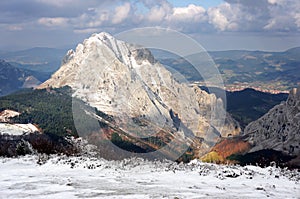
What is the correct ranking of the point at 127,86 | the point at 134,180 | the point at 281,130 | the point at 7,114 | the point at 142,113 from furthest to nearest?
the point at 127,86, the point at 142,113, the point at 7,114, the point at 281,130, the point at 134,180

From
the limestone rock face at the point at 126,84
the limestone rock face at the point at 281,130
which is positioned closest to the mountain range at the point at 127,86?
the limestone rock face at the point at 126,84

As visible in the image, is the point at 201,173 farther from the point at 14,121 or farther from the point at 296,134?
the point at 14,121

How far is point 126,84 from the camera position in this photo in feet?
539

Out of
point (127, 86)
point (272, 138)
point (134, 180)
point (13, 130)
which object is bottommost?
point (272, 138)

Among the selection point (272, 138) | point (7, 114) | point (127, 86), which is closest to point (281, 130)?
point (272, 138)

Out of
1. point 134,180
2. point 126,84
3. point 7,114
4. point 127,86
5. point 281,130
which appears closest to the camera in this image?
point 134,180

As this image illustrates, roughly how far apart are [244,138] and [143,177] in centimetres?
9283

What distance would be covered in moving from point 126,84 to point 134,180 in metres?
148

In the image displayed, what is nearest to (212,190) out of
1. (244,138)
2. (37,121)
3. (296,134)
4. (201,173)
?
(201,173)

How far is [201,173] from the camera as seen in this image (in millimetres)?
19141

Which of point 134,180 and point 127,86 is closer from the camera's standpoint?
point 134,180

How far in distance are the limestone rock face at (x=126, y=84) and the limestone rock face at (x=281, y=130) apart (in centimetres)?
2625

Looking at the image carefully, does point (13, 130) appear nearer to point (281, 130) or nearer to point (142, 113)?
point (142, 113)

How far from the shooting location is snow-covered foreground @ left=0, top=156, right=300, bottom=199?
47.5ft
